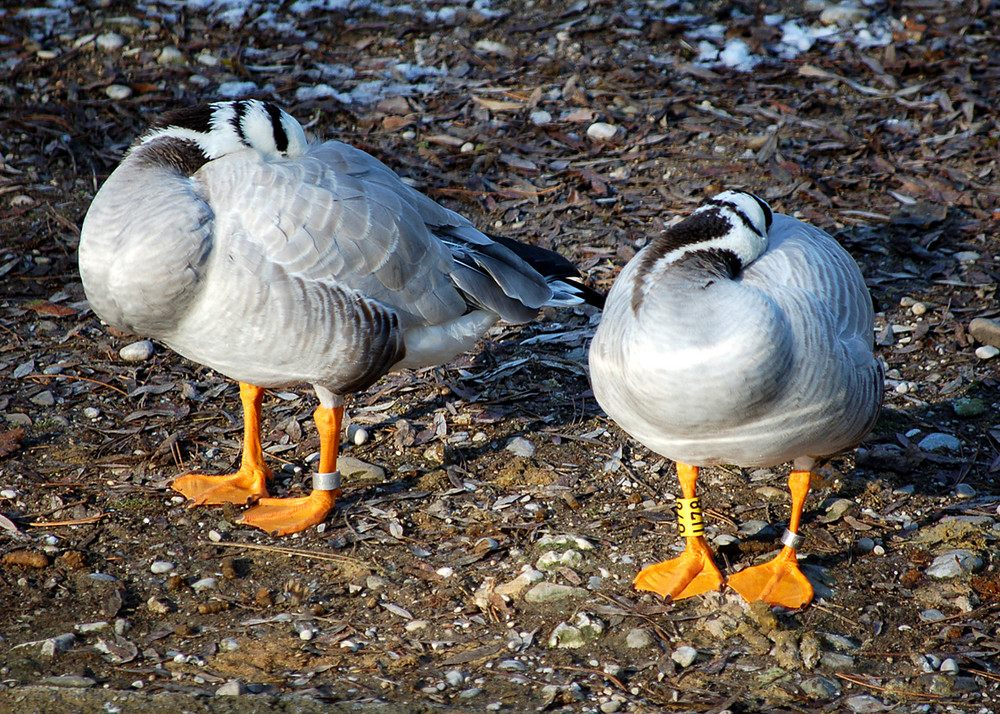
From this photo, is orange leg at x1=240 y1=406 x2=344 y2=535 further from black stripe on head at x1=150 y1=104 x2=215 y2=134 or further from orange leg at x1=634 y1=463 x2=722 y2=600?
orange leg at x1=634 y1=463 x2=722 y2=600

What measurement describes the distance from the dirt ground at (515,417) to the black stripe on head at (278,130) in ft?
5.34

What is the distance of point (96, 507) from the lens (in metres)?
4.64

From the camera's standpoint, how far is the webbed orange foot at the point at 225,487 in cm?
471

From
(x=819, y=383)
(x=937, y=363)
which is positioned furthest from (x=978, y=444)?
(x=819, y=383)

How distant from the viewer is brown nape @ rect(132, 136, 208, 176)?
14.1 feet

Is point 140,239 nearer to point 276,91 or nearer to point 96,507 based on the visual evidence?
point 96,507

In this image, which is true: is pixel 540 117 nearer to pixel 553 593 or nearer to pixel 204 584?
pixel 553 593

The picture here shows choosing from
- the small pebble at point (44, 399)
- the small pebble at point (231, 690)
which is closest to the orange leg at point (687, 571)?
the small pebble at point (231, 690)

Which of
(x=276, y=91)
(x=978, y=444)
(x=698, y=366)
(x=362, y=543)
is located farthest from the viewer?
(x=276, y=91)

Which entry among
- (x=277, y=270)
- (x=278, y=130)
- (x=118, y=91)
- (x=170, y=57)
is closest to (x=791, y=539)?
(x=277, y=270)

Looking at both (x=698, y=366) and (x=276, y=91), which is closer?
(x=698, y=366)

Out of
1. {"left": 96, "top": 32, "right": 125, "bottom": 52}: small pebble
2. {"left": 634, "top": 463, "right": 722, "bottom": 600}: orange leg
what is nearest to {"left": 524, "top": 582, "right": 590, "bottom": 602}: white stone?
{"left": 634, "top": 463, "right": 722, "bottom": 600}: orange leg

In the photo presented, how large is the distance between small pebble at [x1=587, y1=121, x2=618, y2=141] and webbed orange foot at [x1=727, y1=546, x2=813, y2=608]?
4204 millimetres

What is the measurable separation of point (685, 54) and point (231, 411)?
5.31 meters
